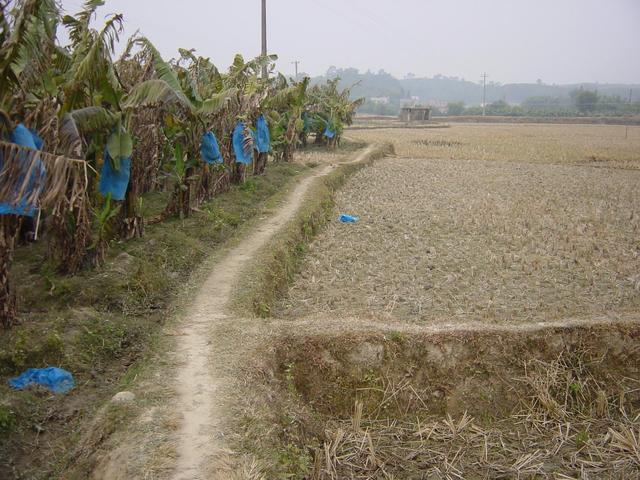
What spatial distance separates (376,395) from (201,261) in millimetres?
3722

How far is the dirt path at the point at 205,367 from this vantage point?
3.78m

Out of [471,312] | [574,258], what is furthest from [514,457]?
[574,258]

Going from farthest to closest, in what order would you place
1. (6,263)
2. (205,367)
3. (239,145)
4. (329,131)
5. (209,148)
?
(329,131) → (239,145) → (209,148) → (6,263) → (205,367)

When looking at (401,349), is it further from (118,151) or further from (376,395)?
(118,151)

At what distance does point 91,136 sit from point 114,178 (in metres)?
0.57

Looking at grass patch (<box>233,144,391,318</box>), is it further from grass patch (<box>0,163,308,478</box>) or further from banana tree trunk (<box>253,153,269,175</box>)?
banana tree trunk (<box>253,153,269,175</box>)

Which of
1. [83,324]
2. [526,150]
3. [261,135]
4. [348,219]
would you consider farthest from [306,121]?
[83,324]

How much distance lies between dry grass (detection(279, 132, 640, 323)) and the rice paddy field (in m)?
0.04

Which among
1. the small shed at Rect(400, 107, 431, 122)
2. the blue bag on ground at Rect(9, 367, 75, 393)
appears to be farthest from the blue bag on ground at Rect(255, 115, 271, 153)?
the small shed at Rect(400, 107, 431, 122)

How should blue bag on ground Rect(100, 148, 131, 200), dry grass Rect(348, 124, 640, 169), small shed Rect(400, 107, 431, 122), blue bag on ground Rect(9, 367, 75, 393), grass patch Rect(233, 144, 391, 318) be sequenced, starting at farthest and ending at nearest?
1. small shed Rect(400, 107, 431, 122)
2. dry grass Rect(348, 124, 640, 169)
3. blue bag on ground Rect(100, 148, 131, 200)
4. grass patch Rect(233, 144, 391, 318)
5. blue bag on ground Rect(9, 367, 75, 393)

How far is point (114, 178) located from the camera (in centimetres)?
722

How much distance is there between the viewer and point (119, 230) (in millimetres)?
8031

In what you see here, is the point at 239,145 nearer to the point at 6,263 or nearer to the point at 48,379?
the point at 6,263

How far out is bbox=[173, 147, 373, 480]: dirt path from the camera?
3.78 meters
